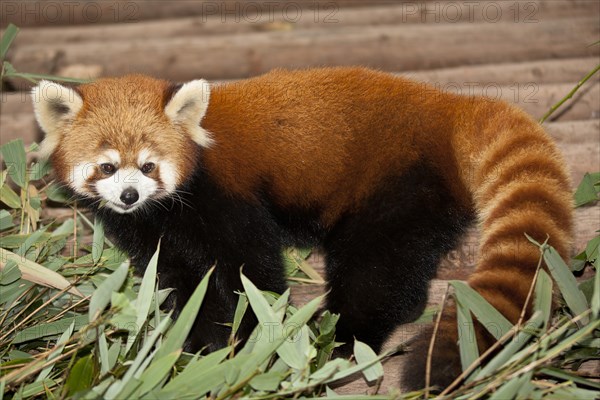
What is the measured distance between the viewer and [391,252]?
286 cm

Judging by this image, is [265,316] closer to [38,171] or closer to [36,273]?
[36,273]

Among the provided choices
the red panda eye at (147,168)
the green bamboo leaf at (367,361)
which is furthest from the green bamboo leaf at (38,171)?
the green bamboo leaf at (367,361)

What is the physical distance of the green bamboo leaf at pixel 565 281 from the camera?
239 cm

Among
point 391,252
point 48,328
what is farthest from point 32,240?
point 391,252

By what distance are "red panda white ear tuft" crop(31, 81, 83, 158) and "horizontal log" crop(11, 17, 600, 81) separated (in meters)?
1.82

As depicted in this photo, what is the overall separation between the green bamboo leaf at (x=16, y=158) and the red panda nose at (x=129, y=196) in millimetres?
850

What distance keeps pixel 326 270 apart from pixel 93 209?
1.01 meters

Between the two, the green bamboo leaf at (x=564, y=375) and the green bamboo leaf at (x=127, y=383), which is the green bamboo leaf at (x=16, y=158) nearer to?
the green bamboo leaf at (x=127, y=383)

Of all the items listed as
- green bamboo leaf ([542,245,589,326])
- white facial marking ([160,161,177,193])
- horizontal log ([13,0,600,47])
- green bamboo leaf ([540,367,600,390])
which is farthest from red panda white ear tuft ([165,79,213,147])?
horizontal log ([13,0,600,47])

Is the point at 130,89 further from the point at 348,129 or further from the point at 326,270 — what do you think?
the point at 326,270

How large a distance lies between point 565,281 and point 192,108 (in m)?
1.52

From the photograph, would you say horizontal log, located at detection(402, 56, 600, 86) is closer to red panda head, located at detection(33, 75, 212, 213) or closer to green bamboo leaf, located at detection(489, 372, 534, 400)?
red panda head, located at detection(33, 75, 212, 213)

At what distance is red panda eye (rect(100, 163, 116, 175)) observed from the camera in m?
2.80

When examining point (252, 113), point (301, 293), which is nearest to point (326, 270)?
point (301, 293)
